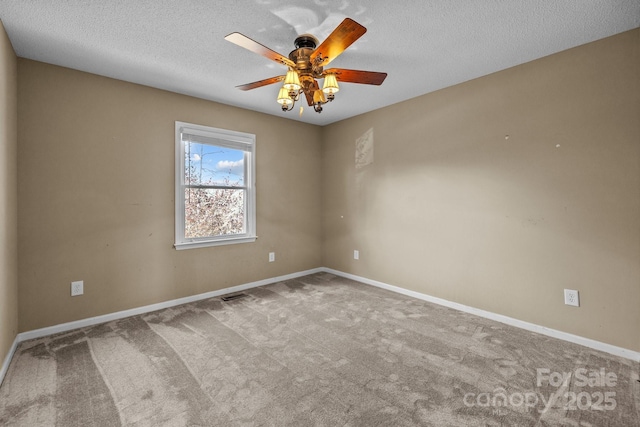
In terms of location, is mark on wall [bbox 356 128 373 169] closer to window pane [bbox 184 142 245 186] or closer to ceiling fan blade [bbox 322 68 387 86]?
window pane [bbox 184 142 245 186]

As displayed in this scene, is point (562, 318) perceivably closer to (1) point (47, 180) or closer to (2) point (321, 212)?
(2) point (321, 212)

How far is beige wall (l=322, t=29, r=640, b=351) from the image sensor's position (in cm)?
226

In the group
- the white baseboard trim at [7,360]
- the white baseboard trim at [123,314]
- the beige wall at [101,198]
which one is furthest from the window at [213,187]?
the white baseboard trim at [7,360]

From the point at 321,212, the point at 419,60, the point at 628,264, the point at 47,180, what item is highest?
the point at 419,60

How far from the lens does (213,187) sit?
3695 mm

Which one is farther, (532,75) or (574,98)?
(532,75)

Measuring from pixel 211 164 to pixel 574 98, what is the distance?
12.2ft

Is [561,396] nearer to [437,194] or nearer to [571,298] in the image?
[571,298]

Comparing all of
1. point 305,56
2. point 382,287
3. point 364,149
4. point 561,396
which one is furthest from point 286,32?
point 382,287

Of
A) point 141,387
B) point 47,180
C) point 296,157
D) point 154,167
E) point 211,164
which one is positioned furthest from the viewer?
point 296,157

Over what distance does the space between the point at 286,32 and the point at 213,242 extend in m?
2.50

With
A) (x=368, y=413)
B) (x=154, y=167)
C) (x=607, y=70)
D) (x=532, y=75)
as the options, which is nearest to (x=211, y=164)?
(x=154, y=167)

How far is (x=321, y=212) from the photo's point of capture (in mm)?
4902

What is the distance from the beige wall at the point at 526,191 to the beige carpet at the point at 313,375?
1.41 feet
